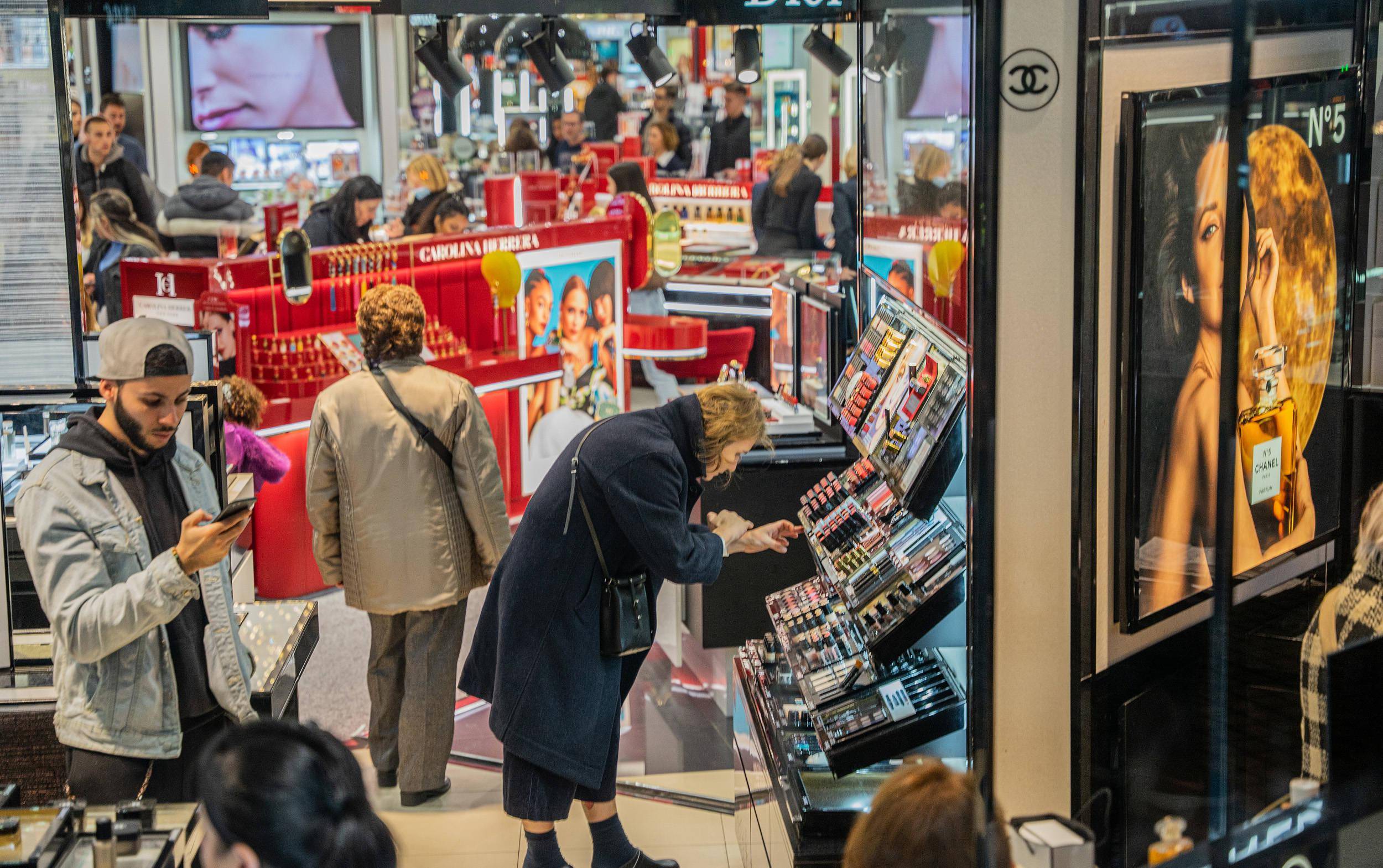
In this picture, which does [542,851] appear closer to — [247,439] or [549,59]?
[247,439]

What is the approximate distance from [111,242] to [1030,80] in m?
6.33

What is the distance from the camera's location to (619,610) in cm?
326

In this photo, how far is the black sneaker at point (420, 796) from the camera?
4.12m

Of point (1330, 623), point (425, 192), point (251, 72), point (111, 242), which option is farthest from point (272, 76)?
point (1330, 623)

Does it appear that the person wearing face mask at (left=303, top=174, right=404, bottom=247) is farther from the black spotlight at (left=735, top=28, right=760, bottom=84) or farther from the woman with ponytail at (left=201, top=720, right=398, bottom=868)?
the woman with ponytail at (left=201, top=720, right=398, bottom=868)

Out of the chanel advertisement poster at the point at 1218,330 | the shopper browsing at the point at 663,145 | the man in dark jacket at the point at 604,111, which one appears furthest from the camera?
the man in dark jacket at the point at 604,111

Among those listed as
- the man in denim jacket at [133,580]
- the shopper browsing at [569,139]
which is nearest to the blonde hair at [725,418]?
the man in denim jacket at [133,580]

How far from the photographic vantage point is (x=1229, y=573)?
2189mm

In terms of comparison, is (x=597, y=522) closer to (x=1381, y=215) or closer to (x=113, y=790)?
(x=113, y=790)

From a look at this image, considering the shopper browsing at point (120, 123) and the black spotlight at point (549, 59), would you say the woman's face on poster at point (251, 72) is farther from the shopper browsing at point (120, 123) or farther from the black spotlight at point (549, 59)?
the black spotlight at point (549, 59)

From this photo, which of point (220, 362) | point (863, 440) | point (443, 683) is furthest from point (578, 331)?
point (863, 440)

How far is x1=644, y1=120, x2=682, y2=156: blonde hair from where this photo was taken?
12.4 m

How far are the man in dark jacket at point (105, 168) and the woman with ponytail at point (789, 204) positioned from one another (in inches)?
163

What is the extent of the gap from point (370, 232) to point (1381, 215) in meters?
6.20
